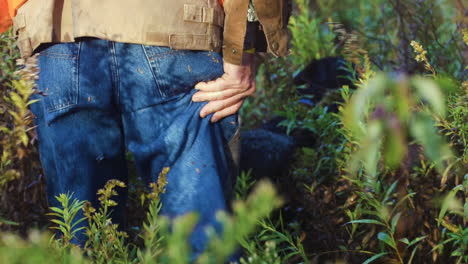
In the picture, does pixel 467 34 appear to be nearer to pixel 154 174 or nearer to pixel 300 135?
pixel 154 174

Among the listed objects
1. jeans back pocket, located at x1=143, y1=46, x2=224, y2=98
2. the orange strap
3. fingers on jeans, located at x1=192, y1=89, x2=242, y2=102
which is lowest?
fingers on jeans, located at x1=192, y1=89, x2=242, y2=102

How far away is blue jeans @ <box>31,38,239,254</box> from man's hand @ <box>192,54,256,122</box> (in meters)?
0.03

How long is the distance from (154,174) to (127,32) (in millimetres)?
519

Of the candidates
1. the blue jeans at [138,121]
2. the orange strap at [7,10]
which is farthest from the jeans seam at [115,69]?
the orange strap at [7,10]

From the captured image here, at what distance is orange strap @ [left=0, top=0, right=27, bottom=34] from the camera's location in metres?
2.15

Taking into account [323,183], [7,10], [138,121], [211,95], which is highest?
[7,10]

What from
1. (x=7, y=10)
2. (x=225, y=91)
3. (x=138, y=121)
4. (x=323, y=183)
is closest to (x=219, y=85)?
(x=225, y=91)

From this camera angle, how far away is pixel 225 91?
2.10 metres

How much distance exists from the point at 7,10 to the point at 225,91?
0.84 m

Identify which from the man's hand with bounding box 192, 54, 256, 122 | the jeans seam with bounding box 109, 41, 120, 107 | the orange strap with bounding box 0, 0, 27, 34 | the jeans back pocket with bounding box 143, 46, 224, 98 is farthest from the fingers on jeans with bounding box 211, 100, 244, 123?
the orange strap with bounding box 0, 0, 27, 34

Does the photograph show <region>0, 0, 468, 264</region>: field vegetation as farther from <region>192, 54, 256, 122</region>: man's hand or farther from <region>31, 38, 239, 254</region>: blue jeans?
<region>192, 54, 256, 122</region>: man's hand

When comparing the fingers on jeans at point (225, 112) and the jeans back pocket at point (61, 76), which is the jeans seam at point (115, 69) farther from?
the fingers on jeans at point (225, 112)

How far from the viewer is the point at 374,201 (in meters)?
2.54

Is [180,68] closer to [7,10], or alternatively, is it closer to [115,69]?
[115,69]
